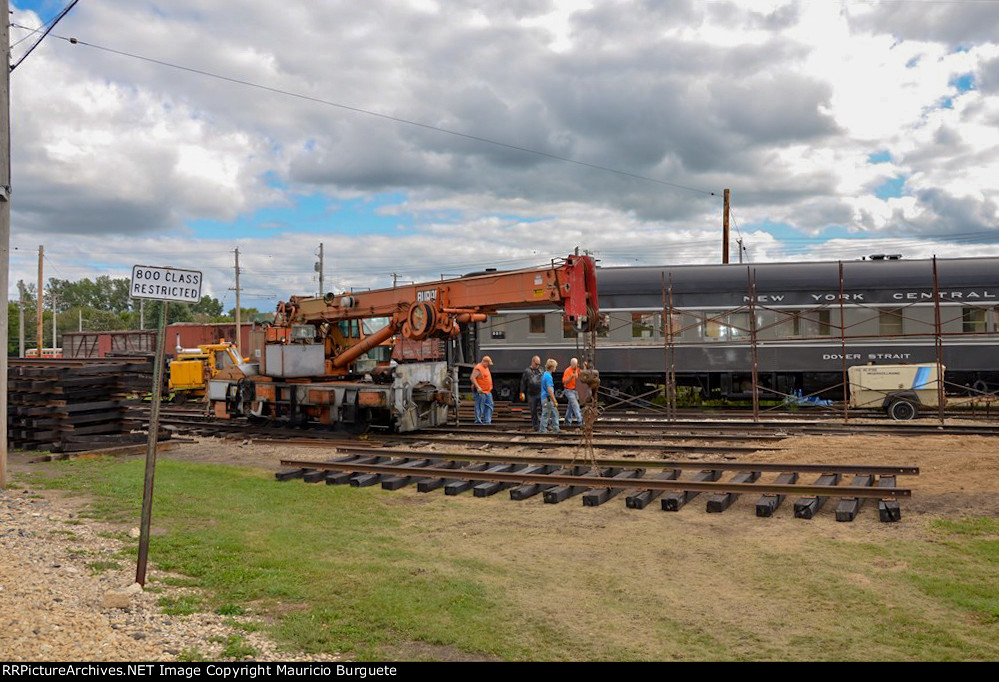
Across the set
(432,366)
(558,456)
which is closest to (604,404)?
(432,366)

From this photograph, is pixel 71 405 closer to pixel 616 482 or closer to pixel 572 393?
pixel 572 393

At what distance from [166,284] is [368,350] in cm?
1148

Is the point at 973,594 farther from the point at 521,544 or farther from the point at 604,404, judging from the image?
the point at 604,404

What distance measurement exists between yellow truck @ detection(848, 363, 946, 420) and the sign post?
17.1 m

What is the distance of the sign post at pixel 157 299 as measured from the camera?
6.02 m

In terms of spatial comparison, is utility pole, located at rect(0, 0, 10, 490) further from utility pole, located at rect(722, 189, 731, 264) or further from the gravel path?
utility pole, located at rect(722, 189, 731, 264)

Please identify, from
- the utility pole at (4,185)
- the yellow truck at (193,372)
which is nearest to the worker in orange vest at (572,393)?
the utility pole at (4,185)

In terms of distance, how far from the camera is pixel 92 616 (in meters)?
5.23

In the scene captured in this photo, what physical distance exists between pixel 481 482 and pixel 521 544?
2.93 meters

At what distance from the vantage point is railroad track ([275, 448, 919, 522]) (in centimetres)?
886

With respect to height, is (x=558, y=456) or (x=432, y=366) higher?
(x=432, y=366)

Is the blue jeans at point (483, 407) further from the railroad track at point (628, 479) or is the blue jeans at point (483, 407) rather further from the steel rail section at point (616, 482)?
the steel rail section at point (616, 482)

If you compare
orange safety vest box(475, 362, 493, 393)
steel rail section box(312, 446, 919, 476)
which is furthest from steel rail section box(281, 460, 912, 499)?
orange safety vest box(475, 362, 493, 393)

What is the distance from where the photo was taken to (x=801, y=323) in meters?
21.6
